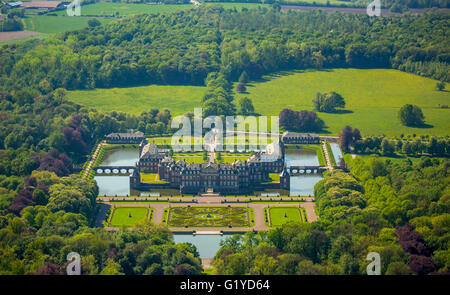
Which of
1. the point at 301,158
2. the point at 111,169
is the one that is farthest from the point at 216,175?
the point at 301,158

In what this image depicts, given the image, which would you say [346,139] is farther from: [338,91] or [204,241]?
[204,241]

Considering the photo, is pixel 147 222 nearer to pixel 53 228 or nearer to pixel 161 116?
pixel 53 228

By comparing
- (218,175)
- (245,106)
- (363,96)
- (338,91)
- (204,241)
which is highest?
(245,106)

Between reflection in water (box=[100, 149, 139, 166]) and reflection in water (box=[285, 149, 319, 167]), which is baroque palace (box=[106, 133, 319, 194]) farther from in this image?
reflection in water (box=[100, 149, 139, 166])

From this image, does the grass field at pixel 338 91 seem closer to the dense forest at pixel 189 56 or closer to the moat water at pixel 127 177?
the dense forest at pixel 189 56

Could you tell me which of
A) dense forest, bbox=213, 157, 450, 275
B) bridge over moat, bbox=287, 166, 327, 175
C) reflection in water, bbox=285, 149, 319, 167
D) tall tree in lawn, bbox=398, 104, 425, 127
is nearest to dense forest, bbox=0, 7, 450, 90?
tall tree in lawn, bbox=398, 104, 425, 127

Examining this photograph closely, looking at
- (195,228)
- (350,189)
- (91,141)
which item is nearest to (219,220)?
(195,228)

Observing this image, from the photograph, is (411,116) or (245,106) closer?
(411,116)

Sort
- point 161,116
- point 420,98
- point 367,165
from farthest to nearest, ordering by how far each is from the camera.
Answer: point 420,98 → point 161,116 → point 367,165

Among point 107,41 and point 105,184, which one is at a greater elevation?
point 107,41
